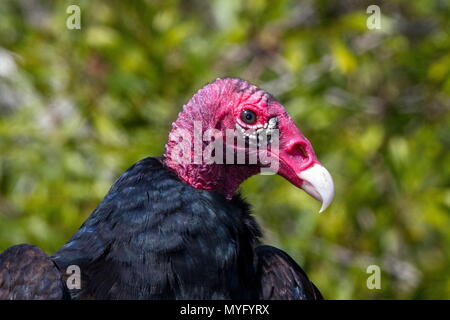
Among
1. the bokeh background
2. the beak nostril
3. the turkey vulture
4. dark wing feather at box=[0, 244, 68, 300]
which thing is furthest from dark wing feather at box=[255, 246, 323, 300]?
the bokeh background

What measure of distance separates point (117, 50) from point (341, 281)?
7.17ft

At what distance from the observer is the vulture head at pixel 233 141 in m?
2.88

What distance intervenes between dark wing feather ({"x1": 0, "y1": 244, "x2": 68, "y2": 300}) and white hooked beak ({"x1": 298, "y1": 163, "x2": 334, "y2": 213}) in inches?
33.6

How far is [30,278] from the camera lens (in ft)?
8.54

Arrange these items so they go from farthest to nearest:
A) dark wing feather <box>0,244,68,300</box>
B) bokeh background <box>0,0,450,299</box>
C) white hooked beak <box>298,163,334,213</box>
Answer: bokeh background <box>0,0,450,299</box> → white hooked beak <box>298,163,334,213</box> → dark wing feather <box>0,244,68,300</box>

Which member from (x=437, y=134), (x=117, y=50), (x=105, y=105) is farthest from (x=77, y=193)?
→ (x=437, y=134)

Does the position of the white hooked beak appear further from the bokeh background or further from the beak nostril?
the bokeh background

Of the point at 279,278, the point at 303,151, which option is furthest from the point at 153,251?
the point at 303,151

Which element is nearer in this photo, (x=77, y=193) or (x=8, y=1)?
(x=77, y=193)

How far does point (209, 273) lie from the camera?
8.78 ft

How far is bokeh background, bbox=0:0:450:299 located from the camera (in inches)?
219

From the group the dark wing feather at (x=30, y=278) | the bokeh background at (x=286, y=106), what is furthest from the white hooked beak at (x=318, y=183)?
the bokeh background at (x=286, y=106)

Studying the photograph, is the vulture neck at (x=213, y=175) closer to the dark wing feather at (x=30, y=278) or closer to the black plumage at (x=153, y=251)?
the black plumage at (x=153, y=251)
